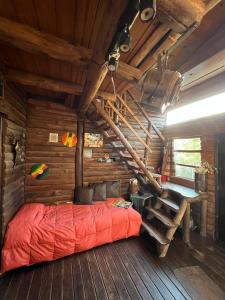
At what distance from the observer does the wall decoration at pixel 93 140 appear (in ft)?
13.7

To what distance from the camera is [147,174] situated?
364 centimetres

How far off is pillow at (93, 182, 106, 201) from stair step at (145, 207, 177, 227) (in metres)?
1.12

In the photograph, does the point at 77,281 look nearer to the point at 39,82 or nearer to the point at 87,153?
the point at 87,153

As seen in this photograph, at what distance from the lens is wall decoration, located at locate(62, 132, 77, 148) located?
396cm

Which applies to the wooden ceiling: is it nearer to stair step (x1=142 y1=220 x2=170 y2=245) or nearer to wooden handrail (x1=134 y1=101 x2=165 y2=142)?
wooden handrail (x1=134 y1=101 x2=165 y2=142)

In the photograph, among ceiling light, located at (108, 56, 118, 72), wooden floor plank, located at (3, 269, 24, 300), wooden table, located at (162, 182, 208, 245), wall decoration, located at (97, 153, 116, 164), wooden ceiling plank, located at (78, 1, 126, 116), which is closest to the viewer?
wooden ceiling plank, located at (78, 1, 126, 116)

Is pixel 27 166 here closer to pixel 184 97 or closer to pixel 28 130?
pixel 28 130


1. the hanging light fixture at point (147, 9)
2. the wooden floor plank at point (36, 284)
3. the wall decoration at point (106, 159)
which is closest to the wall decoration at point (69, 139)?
the wall decoration at point (106, 159)

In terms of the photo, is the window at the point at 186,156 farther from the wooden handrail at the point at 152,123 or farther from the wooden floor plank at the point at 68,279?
the wooden floor plank at the point at 68,279

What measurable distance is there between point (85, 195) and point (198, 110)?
11.6 ft

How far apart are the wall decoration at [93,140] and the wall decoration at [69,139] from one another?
0.29m

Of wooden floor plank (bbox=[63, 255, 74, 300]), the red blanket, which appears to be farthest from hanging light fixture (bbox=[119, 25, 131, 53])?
wooden floor plank (bbox=[63, 255, 74, 300])

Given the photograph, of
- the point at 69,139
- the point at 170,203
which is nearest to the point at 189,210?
the point at 170,203

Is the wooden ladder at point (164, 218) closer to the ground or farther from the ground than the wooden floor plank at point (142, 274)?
farther from the ground
